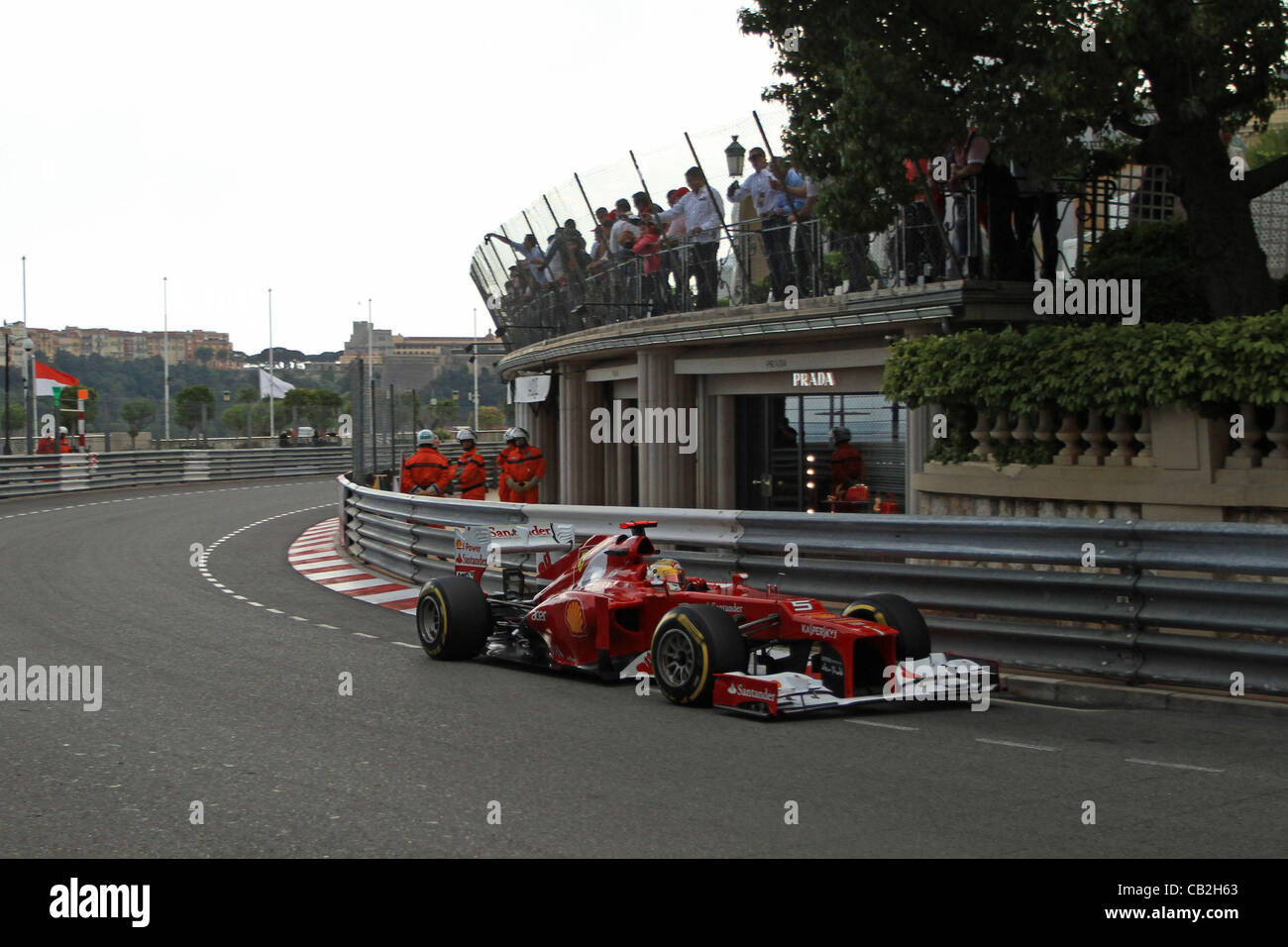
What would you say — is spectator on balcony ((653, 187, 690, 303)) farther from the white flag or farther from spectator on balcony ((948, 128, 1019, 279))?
the white flag

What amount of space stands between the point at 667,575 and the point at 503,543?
1.90m

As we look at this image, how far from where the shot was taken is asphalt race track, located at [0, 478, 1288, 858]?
519cm

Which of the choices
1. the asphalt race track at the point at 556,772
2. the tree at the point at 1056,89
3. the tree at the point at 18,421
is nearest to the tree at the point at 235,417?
the tree at the point at 18,421

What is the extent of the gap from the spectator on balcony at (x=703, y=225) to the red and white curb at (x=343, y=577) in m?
5.85

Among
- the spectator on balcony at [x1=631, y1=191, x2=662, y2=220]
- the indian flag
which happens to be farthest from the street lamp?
the indian flag

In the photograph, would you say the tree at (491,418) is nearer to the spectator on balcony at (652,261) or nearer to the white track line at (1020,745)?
the spectator on balcony at (652,261)

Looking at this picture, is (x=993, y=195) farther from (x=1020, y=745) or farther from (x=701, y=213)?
(x=1020, y=745)

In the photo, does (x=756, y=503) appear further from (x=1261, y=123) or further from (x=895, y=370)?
(x=1261, y=123)

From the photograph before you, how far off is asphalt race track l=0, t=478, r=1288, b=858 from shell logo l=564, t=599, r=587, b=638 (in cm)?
36

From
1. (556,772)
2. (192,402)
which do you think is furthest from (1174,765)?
(192,402)

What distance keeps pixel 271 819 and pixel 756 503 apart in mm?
14951

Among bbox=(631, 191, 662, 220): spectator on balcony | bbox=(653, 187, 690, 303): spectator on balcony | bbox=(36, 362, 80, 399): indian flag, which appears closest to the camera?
bbox=(653, 187, 690, 303): spectator on balcony

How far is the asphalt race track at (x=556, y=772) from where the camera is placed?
17.0 feet
